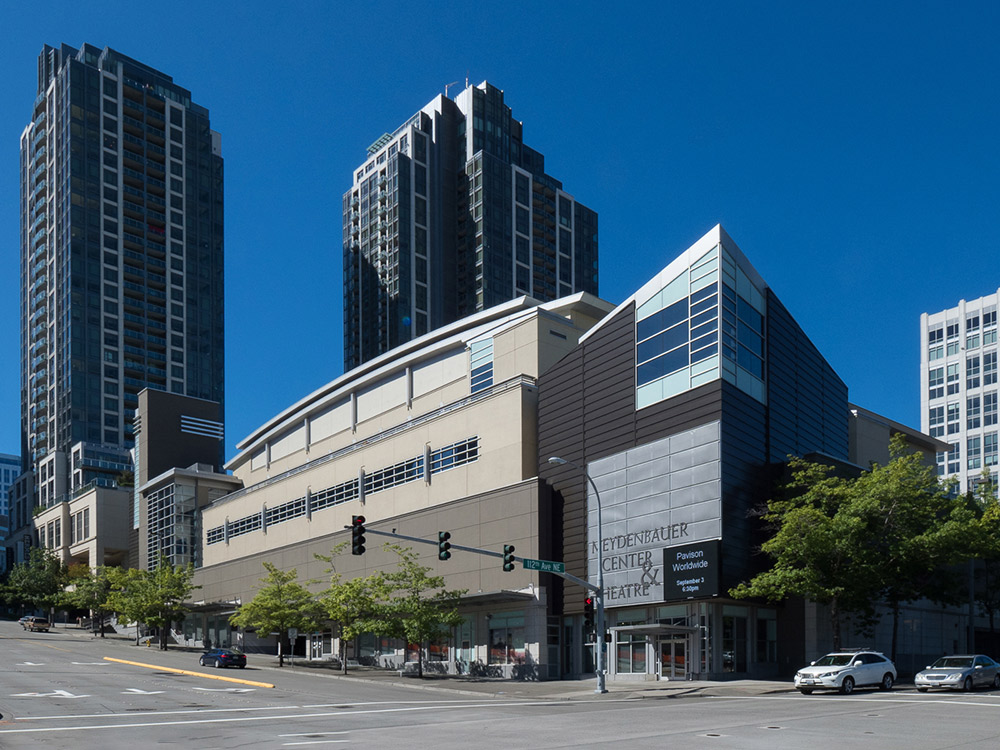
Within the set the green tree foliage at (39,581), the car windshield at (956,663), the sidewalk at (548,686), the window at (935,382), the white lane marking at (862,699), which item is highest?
the window at (935,382)

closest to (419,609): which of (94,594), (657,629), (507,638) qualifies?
(507,638)

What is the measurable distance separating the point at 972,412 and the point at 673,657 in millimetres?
109232

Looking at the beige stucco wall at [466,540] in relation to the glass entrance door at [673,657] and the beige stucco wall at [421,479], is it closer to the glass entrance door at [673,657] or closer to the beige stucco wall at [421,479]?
the beige stucco wall at [421,479]

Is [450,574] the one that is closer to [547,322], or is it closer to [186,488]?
[547,322]

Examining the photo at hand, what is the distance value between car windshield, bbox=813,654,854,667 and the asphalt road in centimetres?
129

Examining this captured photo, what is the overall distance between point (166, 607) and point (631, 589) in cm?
4881

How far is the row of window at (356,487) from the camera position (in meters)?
60.8

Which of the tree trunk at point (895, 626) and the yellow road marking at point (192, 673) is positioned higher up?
the tree trunk at point (895, 626)

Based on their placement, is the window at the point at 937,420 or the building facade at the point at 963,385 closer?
the building facade at the point at 963,385

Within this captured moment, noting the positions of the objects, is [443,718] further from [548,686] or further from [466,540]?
[466,540]

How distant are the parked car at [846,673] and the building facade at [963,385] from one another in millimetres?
106706

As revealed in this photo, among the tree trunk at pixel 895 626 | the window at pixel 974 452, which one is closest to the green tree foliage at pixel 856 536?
the tree trunk at pixel 895 626

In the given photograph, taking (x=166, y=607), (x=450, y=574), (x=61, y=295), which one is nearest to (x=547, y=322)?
(x=450, y=574)

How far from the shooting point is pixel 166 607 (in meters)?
83.0
